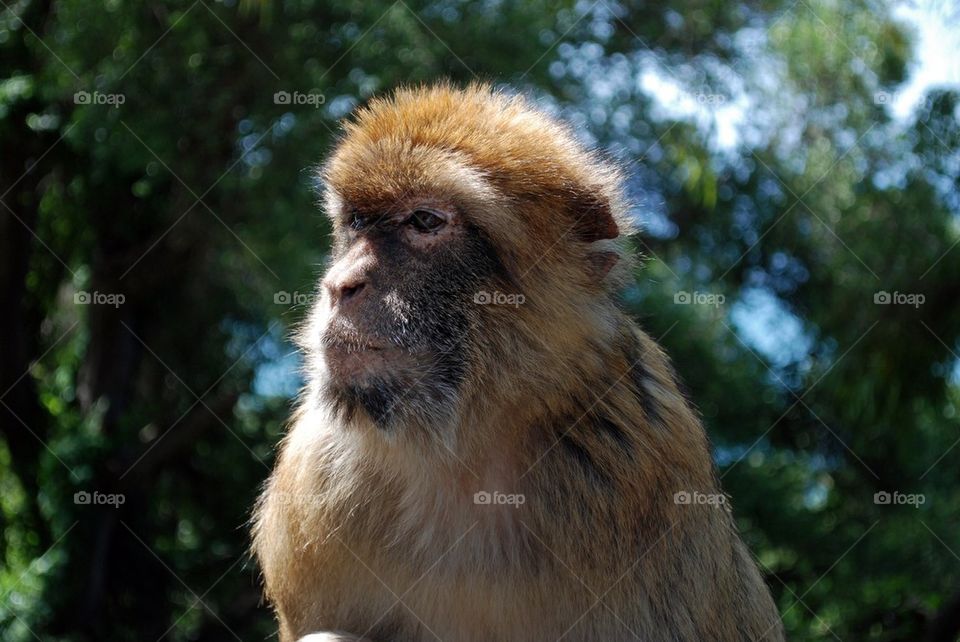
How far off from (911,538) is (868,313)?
3.05m

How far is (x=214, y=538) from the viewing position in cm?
1146
